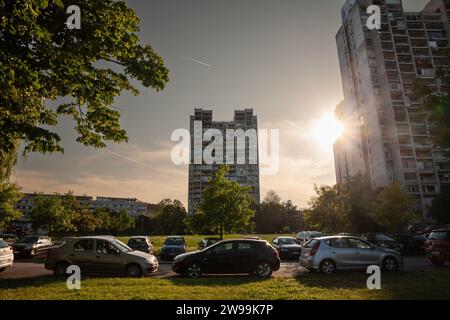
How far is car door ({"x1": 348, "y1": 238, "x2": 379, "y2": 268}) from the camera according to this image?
12.0m

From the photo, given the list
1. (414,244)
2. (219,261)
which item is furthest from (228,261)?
(414,244)

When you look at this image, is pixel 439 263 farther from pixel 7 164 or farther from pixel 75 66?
pixel 7 164

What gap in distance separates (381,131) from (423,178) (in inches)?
516

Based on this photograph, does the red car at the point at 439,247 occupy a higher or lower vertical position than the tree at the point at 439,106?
lower

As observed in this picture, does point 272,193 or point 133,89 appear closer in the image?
point 133,89

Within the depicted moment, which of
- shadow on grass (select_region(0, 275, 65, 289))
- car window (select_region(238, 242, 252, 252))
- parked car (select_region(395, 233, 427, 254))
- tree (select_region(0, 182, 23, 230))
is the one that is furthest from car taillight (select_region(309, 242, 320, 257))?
tree (select_region(0, 182, 23, 230))

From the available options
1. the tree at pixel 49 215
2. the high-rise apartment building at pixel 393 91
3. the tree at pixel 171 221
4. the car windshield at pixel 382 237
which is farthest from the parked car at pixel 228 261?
the tree at pixel 171 221

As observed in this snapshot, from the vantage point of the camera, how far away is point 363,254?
39.8 feet

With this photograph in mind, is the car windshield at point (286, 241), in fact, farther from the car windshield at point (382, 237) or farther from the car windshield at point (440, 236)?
the car windshield at point (440, 236)

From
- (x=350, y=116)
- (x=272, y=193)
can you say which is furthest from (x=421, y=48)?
(x=272, y=193)

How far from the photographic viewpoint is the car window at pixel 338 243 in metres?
12.2

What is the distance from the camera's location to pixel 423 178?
61.0m

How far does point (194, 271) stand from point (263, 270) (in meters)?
2.84
